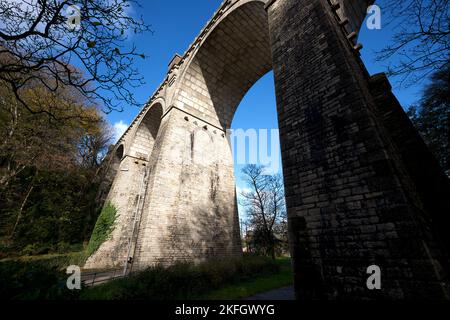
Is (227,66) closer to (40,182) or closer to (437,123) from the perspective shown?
(437,123)

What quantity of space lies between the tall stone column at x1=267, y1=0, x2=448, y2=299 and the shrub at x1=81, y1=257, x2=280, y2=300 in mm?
4828

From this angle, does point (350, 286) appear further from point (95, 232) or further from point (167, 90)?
point (95, 232)

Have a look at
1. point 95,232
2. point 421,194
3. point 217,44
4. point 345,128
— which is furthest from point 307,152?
point 95,232

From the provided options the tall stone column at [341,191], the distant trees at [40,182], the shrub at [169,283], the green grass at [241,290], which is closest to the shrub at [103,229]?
the distant trees at [40,182]

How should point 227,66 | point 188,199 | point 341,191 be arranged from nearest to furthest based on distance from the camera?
1. point 341,191
2. point 188,199
3. point 227,66

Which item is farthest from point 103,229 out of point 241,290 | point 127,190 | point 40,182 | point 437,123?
point 437,123

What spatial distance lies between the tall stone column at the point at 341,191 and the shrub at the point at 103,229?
13955 millimetres

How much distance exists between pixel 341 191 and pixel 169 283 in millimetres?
6156

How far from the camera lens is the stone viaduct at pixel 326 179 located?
2.75 m

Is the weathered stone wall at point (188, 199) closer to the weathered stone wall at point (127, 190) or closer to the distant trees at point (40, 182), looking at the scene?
the weathered stone wall at point (127, 190)

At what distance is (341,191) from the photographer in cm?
338

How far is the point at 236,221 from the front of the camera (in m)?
11.2

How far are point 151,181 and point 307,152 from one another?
24.8ft

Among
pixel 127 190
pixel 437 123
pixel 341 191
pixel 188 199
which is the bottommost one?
pixel 341 191
